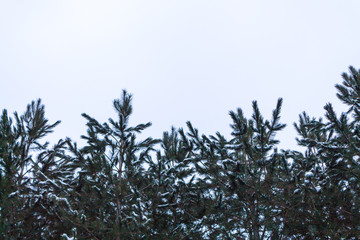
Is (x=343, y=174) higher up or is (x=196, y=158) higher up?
(x=196, y=158)

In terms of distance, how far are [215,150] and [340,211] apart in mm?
3133

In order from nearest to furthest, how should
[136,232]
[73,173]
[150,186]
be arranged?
[136,232], [150,186], [73,173]

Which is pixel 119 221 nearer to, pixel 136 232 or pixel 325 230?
pixel 136 232

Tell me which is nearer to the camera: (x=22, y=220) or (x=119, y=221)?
(x=119, y=221)

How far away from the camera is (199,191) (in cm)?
795

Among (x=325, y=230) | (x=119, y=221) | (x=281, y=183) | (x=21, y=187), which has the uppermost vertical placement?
(x=21, y=187)

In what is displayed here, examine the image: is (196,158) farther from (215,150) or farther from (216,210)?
(216,210)

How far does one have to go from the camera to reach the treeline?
675 centimetres

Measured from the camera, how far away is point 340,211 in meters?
7.20

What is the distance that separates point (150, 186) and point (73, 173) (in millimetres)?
2611

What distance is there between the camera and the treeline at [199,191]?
22.1 ft

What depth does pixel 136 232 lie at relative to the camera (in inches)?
266

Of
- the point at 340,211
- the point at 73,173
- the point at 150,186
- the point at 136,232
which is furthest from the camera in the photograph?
the point at 73,173

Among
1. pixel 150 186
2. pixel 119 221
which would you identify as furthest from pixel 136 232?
pixel 150 186
